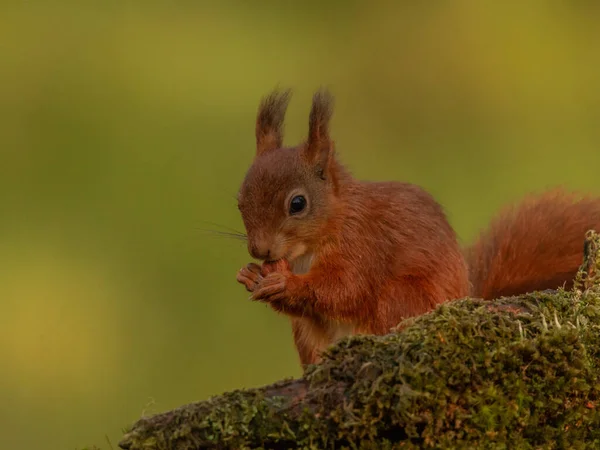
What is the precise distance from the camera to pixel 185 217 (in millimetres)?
6066

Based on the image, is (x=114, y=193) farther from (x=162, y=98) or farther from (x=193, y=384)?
(x=193, y=384)

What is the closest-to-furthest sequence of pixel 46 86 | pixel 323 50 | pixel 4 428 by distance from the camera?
pixel 4 428 < pixel 46 86 < pixel 323 50

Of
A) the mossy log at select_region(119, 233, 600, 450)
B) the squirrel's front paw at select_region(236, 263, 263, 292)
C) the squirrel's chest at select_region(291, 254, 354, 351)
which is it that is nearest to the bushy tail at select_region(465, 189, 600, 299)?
the squirrel's chest at select_region(291, 254, 354, 351)

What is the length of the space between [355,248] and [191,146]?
12.1 ft

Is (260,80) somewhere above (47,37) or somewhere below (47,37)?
below

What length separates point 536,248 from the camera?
11.0 ft

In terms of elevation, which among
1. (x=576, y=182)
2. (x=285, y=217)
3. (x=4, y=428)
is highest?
(x=576, y=182)

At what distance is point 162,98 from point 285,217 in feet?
14.5

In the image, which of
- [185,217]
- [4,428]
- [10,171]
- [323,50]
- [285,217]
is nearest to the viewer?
[285,217]

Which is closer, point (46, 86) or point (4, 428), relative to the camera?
point (4, 428)

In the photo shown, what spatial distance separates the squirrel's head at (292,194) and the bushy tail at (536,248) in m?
0.60

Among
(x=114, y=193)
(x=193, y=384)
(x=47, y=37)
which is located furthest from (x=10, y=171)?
(x=193, y=384)

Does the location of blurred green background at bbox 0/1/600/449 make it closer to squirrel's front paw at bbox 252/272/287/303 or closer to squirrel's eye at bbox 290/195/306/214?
squirrel's eye at bbox 290/195/306/214

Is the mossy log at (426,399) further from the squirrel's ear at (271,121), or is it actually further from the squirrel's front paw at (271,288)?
the squirrel's ear at (271,121)
